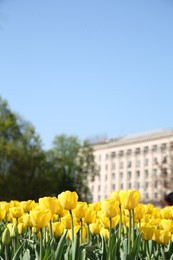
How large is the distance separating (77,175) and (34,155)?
71.9 ft

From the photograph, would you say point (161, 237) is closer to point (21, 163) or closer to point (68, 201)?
point (68, 201)

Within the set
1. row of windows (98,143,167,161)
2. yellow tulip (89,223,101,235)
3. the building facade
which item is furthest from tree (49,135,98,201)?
yellow tulip (89,223,101,235)

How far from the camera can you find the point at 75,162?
70.9 meters

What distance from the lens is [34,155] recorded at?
44.9 m

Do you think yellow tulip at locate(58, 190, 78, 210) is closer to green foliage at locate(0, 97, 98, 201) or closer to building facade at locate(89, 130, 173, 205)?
green foliage at locate(0, 97, 98, 201)

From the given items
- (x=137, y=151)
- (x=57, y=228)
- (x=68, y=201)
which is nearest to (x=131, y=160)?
(x=137, y=151)

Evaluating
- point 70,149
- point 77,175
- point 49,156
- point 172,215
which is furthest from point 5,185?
point 172,215

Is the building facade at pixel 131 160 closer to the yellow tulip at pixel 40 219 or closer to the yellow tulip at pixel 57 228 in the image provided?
the yellow tulip at pixel 57 228

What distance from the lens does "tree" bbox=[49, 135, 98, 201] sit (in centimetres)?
6151

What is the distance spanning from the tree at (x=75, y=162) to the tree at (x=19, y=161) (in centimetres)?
1132

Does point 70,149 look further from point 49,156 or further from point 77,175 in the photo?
point 49,156

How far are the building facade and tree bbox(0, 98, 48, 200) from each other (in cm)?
6537

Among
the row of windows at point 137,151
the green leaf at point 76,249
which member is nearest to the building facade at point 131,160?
the row of windows at point 137,151

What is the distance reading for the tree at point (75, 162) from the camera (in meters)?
61.5
